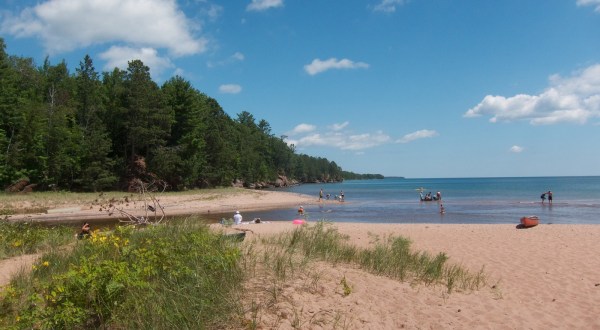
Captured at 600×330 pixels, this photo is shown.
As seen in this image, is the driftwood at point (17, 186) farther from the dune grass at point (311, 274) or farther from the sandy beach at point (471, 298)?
the dune grass at point (311, 274)

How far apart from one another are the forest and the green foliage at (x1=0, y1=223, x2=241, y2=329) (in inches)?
1596

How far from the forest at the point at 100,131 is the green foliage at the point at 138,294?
40540mm

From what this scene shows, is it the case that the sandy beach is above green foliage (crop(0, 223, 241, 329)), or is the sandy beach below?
below

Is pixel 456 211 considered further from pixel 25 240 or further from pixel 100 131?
pixel 100 131

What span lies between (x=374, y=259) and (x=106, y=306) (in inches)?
231

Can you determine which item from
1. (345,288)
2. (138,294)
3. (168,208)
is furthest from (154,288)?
(168,208)

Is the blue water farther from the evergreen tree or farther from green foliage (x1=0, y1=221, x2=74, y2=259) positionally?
the evergreen tree

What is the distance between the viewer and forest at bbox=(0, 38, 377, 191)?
137 ft

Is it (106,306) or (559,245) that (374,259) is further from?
(559,245)

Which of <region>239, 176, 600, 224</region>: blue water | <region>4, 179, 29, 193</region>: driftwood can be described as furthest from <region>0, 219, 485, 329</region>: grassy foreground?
<region>4, 179, 29, 193</region>: driftwood

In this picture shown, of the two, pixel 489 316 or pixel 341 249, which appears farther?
pixel 341 249

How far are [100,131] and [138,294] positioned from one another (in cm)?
4491

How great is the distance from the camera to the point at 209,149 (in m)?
65.0

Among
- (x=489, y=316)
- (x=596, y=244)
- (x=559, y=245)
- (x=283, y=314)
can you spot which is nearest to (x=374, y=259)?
(x=489, y=316)
